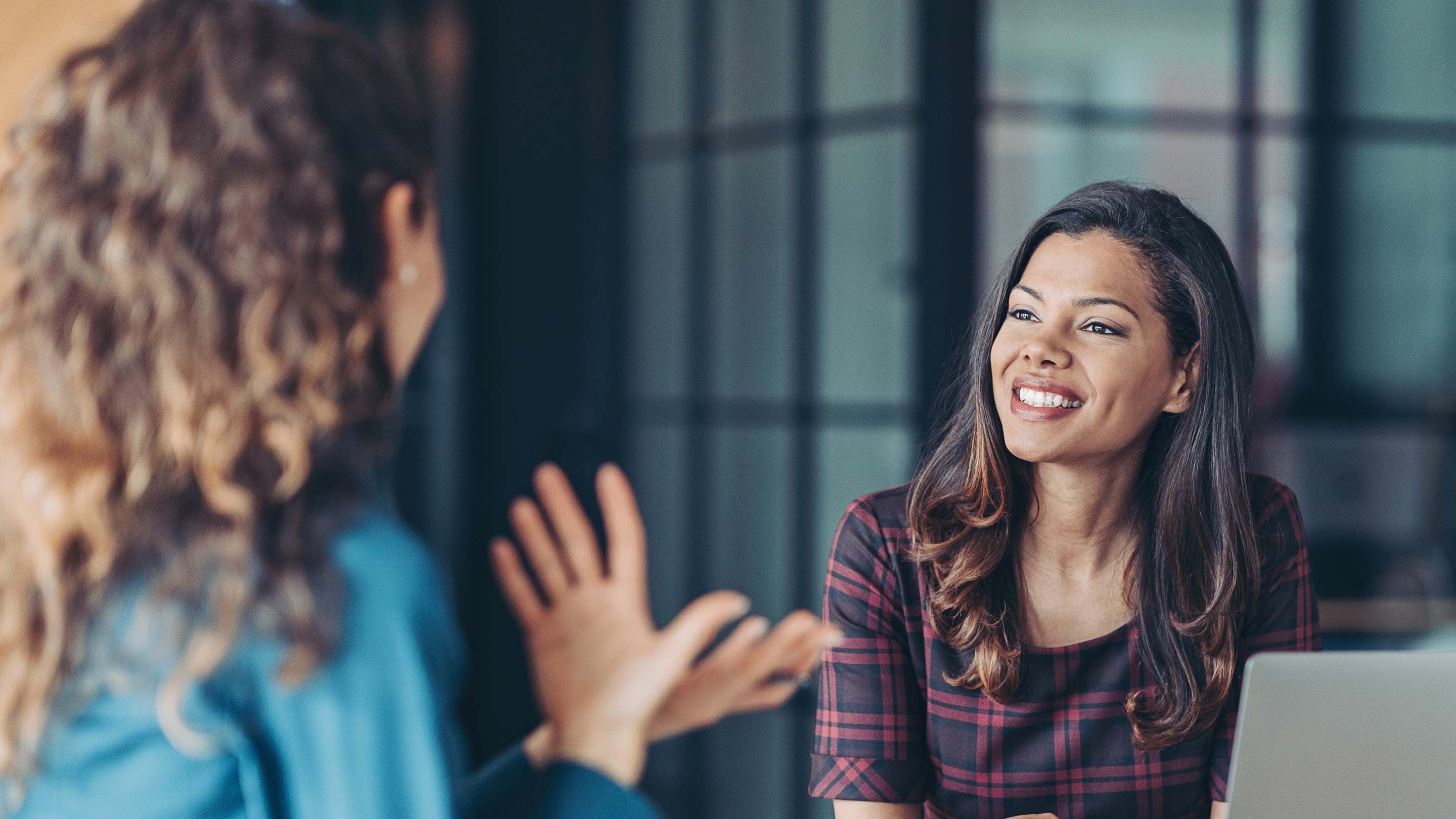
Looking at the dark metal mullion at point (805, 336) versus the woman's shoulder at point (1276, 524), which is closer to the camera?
the woman's shoulder at point (1276, 524)

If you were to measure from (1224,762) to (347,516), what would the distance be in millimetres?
1087

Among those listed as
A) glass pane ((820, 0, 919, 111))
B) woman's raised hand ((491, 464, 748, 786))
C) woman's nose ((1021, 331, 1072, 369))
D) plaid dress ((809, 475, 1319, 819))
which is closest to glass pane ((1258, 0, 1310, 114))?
glass pane ((820, 0, 919, 111))

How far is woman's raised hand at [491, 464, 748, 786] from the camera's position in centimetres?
136

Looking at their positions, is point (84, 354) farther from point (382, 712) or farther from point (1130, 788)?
point (1130, 788)

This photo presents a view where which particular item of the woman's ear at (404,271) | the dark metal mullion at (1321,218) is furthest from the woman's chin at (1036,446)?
the dark metal mullion at (1321,218)

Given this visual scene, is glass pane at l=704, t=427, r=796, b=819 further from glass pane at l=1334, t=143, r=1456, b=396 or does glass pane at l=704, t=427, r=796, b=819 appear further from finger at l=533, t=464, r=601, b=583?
glass pane at l=1334, t=143, r=1456, b=396

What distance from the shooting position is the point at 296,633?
0.98m

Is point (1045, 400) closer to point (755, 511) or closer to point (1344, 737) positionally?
point (1344, 737)

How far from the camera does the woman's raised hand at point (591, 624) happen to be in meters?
1.36

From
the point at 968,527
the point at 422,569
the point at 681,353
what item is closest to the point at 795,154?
the point at 681,353

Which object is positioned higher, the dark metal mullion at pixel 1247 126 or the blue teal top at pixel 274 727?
the dark metal mullion at pixel 1247 126

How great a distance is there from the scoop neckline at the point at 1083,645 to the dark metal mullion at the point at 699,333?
116cm

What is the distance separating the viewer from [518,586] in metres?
1.42

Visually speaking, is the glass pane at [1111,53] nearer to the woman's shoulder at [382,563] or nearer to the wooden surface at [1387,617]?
the wooden surface at [1387,617]
